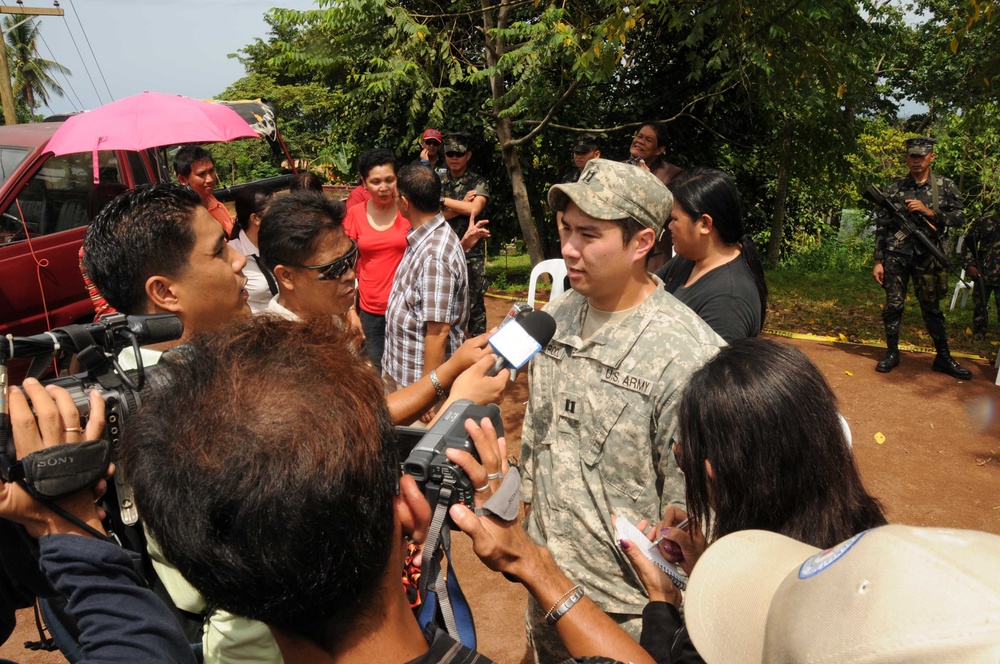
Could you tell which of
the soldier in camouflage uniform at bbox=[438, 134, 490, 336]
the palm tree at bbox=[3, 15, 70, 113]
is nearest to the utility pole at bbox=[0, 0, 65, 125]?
the soldier in camouflage uniform at bbox=[438, 134, 490, 336]

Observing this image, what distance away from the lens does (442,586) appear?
1290 mm

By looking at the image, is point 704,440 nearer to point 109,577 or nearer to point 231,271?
point 109,577

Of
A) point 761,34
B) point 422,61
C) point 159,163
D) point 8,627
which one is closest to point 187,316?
point 8,627

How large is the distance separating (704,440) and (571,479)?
2.51 ft

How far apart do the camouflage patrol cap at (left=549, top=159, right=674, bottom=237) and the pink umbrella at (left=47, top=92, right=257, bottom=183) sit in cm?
354

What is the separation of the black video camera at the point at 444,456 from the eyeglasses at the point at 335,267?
1.51m

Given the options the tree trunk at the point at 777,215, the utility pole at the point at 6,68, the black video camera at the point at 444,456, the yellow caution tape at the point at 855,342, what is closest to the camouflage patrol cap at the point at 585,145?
the yellow caution tape at the point at 855,342

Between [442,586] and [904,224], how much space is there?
642 centimetres

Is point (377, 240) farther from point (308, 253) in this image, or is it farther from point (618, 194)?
point (618, 194)

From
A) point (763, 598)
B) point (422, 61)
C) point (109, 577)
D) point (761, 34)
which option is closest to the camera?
point (763, 598)

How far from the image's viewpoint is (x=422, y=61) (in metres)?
7.49

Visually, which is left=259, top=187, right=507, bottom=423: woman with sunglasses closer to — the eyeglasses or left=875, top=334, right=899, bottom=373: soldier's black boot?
the eyeglasses

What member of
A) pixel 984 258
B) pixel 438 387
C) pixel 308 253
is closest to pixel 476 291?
pixel 308 253

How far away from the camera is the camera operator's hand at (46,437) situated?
3.96ft
